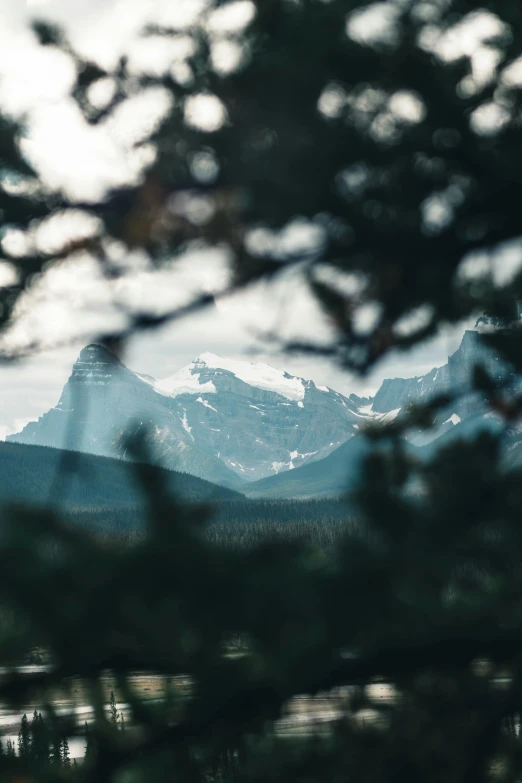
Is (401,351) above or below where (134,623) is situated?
above

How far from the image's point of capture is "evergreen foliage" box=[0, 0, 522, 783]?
2.60 m

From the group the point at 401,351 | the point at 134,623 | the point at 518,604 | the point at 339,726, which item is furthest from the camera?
the point at 401,351

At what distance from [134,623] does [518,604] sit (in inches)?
101

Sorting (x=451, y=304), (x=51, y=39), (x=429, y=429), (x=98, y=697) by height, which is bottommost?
(x=98, y=697)

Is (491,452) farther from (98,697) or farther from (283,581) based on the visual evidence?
(98,697)

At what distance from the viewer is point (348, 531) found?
3.46 metres

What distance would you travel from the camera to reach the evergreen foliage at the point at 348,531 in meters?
2.60

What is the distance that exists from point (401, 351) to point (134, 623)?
→ 374cm

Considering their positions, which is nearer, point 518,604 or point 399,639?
point 399,639

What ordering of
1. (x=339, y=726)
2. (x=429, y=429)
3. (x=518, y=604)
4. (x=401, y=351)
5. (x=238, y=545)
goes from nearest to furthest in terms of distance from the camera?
(x=238, y=545)
(x=339, y=726)
(x=518, y=604)
(x=401, y=351)
(x=429, y=429)

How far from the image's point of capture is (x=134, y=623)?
103 inches

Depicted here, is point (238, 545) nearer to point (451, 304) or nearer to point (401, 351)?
point (401, 351)

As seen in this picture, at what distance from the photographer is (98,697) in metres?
2.90

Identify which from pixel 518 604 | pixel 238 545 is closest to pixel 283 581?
pixel 238 545
